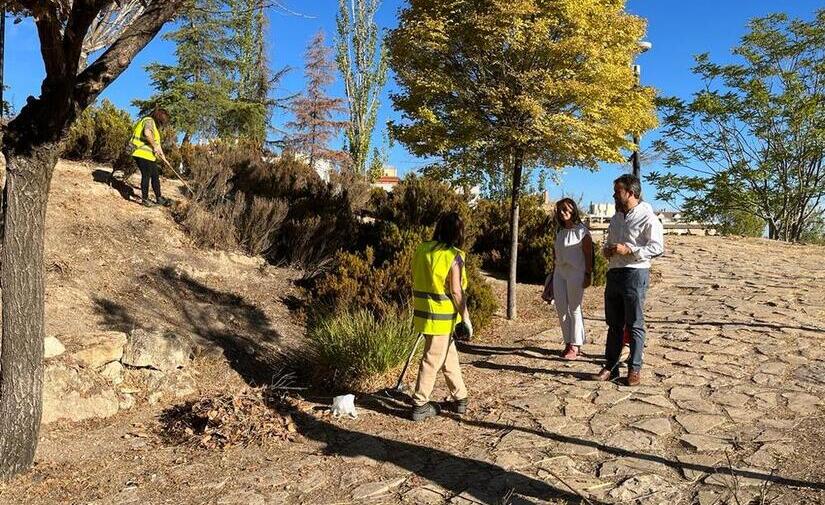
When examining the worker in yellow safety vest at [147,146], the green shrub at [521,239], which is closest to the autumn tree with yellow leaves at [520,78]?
the green shrub at [521,239]

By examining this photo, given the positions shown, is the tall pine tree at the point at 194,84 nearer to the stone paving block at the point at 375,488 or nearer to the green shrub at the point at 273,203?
the green shrub at the point at 273,203

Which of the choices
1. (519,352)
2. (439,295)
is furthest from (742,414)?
(519,352)

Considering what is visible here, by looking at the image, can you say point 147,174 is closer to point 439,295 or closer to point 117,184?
point 117,184

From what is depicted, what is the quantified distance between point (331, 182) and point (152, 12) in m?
7.93

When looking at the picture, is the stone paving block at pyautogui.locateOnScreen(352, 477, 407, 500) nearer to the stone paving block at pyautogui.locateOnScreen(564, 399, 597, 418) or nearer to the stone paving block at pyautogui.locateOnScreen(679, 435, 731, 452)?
the stone paving block at pyautogui.locateOnScreen(564, 399, 597, 418)

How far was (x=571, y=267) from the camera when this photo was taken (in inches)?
234

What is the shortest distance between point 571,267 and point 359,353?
218 cm

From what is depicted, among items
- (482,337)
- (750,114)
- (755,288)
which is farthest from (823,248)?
(482,337)

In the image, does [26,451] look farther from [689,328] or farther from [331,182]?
[331,182]

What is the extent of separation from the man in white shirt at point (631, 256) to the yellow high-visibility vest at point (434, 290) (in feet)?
4.65

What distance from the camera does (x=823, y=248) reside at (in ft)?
48.2

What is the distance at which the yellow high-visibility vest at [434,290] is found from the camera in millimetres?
4566

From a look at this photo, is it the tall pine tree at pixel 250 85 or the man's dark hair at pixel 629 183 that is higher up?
the tall pine tree at pixel 250 85

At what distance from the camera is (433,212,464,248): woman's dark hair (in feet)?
15.0
